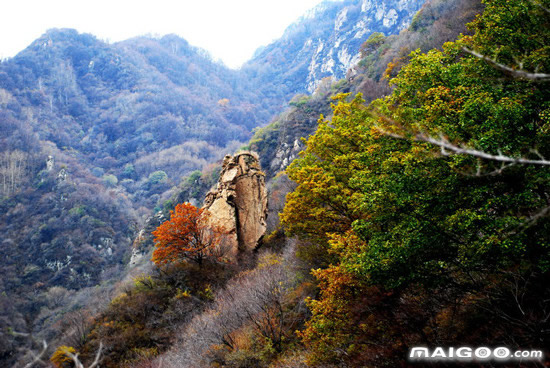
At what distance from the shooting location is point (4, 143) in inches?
3644

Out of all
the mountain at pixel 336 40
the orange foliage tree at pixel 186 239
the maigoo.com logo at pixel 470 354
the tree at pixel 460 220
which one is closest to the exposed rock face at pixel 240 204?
the orange foliage tree at pixel 186 239

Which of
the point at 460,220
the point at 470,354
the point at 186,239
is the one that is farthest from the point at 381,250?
the point at 186,239

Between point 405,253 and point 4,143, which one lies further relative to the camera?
point 4,143

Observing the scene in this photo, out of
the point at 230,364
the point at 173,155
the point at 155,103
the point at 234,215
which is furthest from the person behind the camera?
the point at 155,103

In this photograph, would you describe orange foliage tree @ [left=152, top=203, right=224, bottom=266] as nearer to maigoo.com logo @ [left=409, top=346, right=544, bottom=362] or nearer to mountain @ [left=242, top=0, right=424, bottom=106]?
maigoo.com logo @ [left=409, top=346, right=544, bottom=362]

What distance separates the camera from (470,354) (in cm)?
633

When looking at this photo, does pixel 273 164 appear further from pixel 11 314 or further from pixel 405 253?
pixel 405 253

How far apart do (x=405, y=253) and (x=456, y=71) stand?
644 centimetres

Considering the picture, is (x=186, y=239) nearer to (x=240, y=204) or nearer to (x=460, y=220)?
(x=240, y=204)

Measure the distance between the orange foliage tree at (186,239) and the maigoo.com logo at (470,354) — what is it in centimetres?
1824

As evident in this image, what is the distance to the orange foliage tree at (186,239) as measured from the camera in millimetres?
22922

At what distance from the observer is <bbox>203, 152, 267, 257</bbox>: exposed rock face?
81.8ft

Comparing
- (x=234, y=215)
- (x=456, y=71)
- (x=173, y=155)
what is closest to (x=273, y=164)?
(x=234, y=215)

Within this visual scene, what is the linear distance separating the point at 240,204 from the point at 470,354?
70.2 feet
